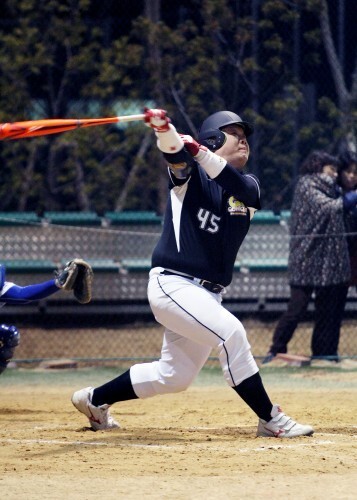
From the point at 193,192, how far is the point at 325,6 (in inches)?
225

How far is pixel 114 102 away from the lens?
11.7 m

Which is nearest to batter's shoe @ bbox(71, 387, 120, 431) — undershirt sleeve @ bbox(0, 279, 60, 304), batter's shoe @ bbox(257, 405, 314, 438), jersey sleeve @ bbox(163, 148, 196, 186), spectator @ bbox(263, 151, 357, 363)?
undershirt sleeve @ bbox(0, 279, 60, 304)

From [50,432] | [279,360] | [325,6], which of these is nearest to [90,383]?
[279,360]

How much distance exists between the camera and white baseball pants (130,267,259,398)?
579 cm

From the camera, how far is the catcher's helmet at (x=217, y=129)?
6.05 m

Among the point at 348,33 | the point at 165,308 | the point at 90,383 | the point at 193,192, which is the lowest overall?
the point at 90,383


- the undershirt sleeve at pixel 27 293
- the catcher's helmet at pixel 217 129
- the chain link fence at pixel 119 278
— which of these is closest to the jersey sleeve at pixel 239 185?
the catcher's helmet at pixel 217 129

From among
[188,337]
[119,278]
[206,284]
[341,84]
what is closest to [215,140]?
[206,284]

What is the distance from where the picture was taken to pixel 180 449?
574 cm

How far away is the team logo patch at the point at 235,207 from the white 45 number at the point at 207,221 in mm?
106

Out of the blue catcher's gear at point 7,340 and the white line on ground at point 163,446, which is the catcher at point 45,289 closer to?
the blue catcher's gear at point 7,340

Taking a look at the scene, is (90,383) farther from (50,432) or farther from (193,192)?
(193,192)

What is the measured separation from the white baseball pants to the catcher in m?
0.71

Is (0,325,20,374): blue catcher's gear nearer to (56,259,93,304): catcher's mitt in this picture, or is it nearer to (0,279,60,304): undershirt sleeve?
(0,279,60,304): undershirt sleeve
